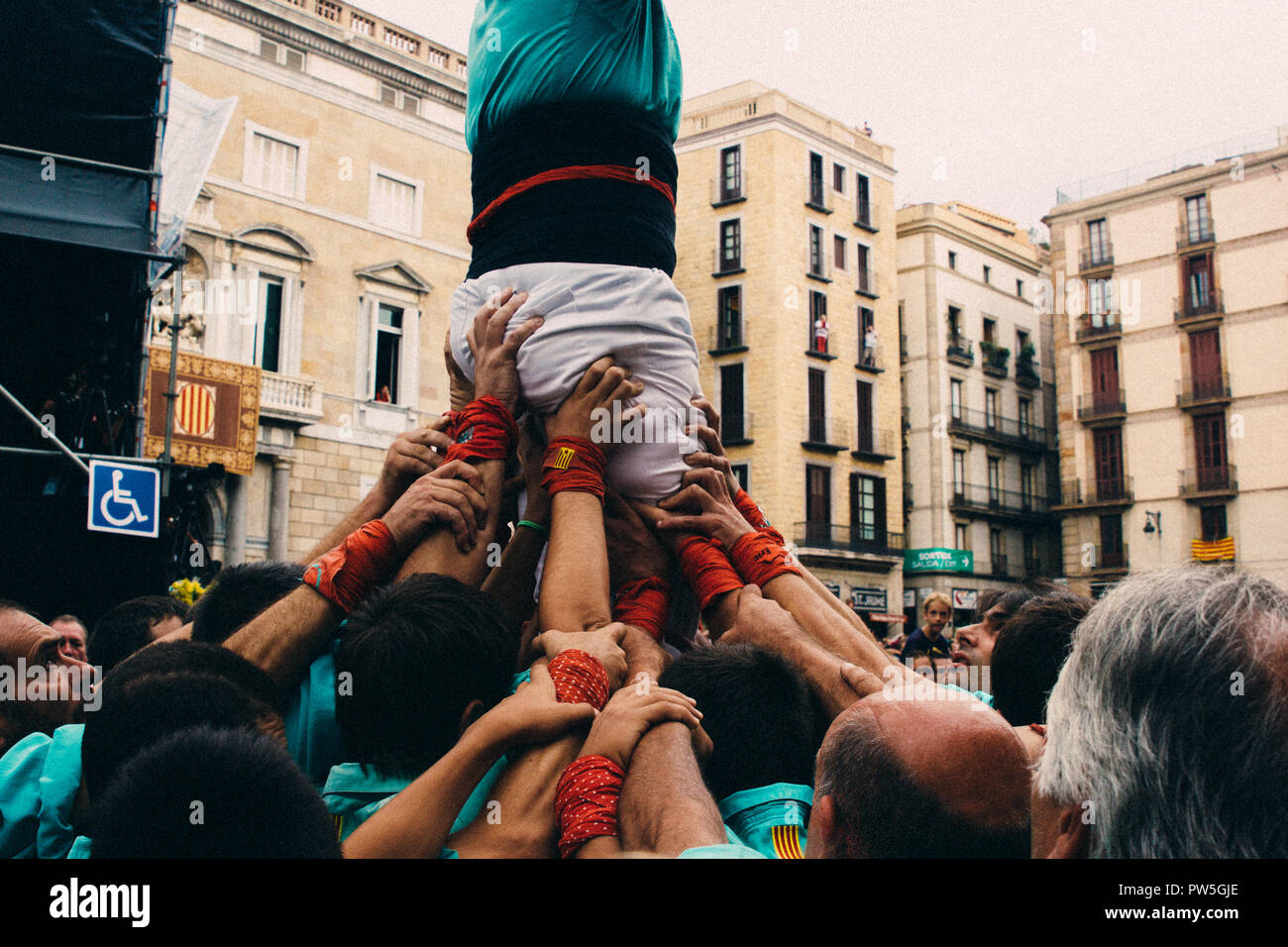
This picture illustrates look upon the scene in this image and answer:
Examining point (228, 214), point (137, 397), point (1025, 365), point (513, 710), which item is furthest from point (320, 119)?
point (1025, 365)

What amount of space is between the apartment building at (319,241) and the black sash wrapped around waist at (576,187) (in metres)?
14.6

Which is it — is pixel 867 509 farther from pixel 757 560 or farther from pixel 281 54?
pixel 757 560

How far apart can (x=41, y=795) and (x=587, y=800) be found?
1180 mm

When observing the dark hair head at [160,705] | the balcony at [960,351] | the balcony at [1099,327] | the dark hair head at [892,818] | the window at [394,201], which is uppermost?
the balcony at [1099,327]

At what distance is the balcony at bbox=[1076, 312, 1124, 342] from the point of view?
34.1 m

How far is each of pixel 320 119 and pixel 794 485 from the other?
16.7m

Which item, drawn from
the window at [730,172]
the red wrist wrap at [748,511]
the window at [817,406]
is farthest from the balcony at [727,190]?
the red wrist wrap at [748,511]

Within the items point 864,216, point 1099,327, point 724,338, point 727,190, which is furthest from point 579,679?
point 1099,327

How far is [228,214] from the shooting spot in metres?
17.4

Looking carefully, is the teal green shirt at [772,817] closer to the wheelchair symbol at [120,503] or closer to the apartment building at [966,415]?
the wheelchair symbol at [120,503]

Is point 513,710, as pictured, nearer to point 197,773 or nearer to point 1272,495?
point 197,773

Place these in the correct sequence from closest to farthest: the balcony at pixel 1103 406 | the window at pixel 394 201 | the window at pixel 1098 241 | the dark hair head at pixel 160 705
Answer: the dark hair head at pixel 160 705
the window at pixel 394 201
the balcony at pixel 1103 406
the window at pixel 1098 241

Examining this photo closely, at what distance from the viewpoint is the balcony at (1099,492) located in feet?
110

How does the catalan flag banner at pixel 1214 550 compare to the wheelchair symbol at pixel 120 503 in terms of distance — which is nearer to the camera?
the wheelchair symbol at pixel 120 503
